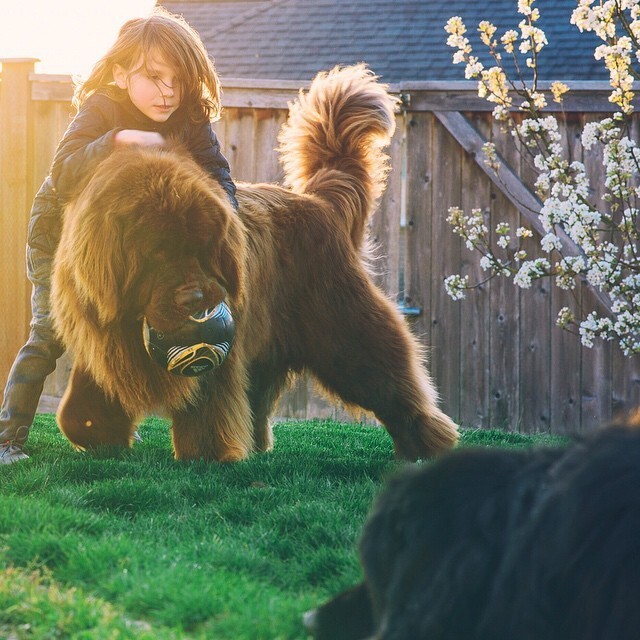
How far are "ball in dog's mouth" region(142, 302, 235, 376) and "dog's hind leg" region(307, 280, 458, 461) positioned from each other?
0.85 m

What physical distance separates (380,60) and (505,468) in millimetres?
9285

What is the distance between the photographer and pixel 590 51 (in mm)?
9469

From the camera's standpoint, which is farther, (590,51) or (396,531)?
(590,51)

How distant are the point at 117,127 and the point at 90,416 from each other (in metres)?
1.24

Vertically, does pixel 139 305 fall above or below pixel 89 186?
below

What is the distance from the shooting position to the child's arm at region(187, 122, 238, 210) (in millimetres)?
3852

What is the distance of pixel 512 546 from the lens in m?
1.42

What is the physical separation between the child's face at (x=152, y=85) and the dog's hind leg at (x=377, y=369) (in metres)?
1.14

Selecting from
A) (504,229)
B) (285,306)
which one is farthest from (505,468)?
(504,229)

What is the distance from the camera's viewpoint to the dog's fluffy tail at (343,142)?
14.9ft

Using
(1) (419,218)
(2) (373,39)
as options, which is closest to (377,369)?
(1) (419,218)

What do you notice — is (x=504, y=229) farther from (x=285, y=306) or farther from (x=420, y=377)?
(x=285, y=306)

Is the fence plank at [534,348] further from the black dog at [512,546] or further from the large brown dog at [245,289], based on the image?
the black dog at [512,546]

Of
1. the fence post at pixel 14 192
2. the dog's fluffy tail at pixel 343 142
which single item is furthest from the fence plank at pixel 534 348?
the fence post at pixel 14 192
